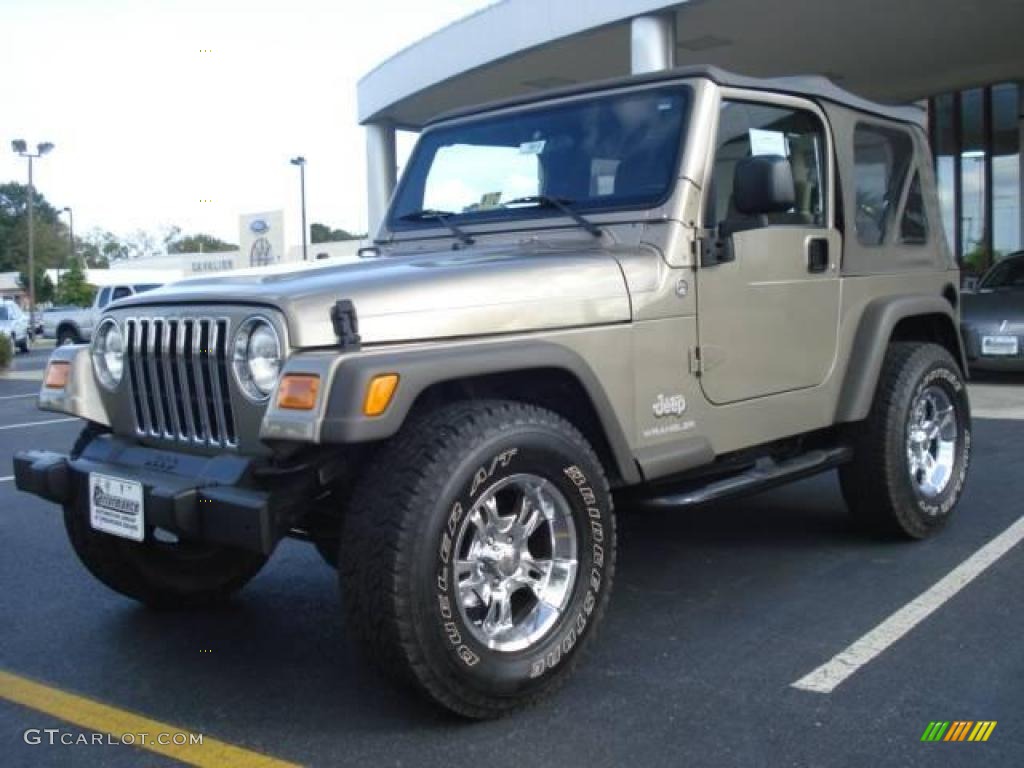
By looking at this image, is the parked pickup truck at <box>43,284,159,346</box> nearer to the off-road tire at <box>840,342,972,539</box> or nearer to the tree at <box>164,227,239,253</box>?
the off-road tire at <box>840,342,972,539</box>

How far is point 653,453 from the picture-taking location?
3.67 metres

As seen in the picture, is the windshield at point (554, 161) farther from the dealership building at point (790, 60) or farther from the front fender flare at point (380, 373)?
the dealership building at point (790, 60)

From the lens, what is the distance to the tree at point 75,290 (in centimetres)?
5159

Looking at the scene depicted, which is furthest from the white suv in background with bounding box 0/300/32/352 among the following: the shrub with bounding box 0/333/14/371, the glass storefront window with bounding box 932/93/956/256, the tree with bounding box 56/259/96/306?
the glass storefront window with bounding box 932/93/956/256

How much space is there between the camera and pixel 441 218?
4520 mm

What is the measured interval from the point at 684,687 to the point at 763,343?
1.51 meters

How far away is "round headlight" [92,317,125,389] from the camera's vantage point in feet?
12.1

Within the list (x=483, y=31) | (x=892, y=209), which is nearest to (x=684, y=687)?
(x=892, y=209)

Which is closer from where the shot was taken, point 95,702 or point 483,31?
point 95,702

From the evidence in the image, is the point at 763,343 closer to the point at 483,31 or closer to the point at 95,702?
the point at 95,702

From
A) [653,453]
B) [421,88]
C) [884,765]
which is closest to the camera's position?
[884,765]

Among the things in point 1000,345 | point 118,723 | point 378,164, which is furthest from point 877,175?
point 378,164

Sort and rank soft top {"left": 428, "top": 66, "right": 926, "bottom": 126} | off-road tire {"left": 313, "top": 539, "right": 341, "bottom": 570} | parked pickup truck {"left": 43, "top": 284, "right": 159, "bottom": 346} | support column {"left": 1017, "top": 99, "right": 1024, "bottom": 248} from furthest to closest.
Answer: parked pickup truck {"left": 43, "top": 284, "right": 159, "bottom": 346} → support column {"left": 1017, "top": 99, "right": 1024, "bottom": 248} → soft top {"left": 428, "top": 66, "right": 926, "bottom": 126} → off-road tire {"left": 313, "top": 539, "right": 341, "bottom": 570}

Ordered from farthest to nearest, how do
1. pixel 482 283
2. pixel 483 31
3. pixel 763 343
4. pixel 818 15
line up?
pixel 483 31 < pixel 818 15 < pixel 763 343 < pixel 482 283
